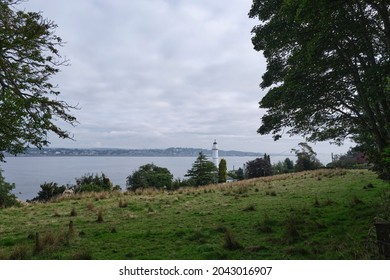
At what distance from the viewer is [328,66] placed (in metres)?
9.76

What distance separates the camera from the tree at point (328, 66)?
24.4 feet

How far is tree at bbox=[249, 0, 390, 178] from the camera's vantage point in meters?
7.43

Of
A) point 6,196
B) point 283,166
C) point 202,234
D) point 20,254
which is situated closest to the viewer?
point 20,254

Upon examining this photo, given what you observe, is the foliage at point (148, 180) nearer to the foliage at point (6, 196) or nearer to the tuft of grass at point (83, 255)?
the foliage at point (6, 196)

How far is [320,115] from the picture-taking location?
11039 mm

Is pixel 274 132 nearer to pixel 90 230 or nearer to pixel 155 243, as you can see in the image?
pixel 155 243

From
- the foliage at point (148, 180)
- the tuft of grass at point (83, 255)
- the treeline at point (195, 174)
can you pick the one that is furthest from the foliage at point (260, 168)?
the tuft of grass at point (83, 255)

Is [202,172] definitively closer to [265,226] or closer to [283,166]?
[283,166]

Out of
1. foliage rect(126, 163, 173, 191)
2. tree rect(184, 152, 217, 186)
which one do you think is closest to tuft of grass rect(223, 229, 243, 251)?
foliage rect(126, 163, 173, 191)

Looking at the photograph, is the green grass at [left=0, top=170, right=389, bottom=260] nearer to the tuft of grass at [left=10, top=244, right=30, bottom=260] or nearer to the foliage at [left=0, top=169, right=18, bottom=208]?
the tuft of grass at [left=10, top=244, right=30, bottom=260]

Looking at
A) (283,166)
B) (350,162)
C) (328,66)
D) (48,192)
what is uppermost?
(328,66)

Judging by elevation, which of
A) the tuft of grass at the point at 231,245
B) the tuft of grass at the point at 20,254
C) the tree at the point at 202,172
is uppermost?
the tree at the point at 202,172

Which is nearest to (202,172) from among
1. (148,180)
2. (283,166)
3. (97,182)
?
(148,180)

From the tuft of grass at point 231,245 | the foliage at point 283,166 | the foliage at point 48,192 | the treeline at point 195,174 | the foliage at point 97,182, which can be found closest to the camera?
the tuft of grass at point 231,245
